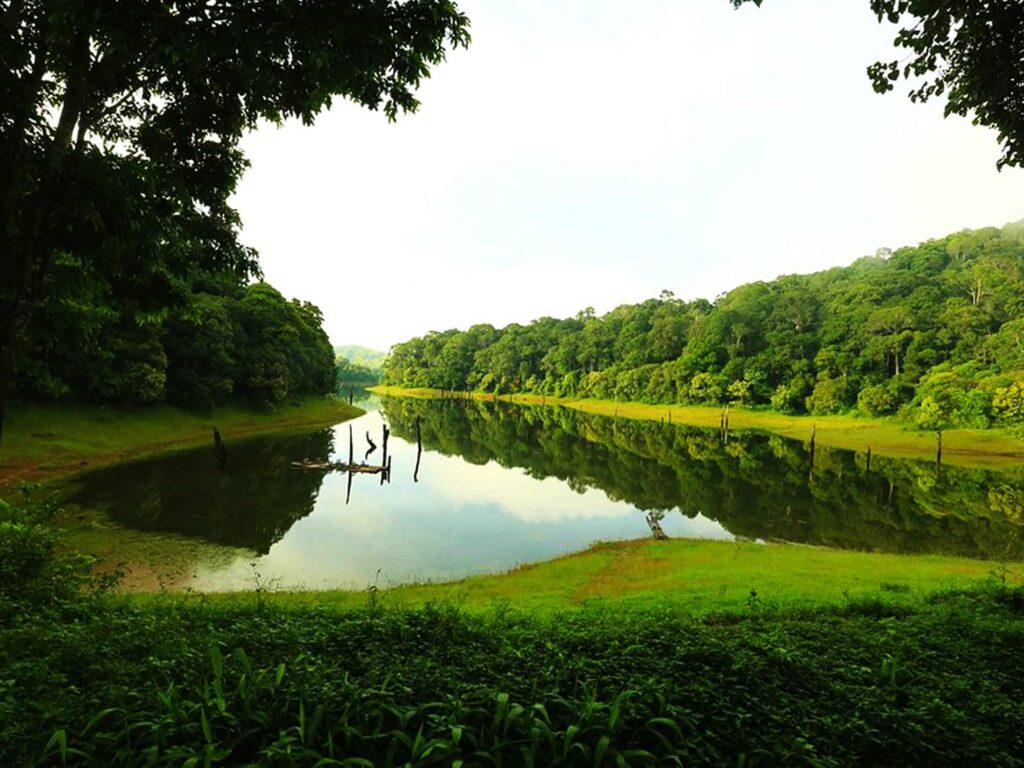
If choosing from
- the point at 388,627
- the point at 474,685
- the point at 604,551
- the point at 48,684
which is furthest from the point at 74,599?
the point at 604,551

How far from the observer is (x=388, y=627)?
5.40 m

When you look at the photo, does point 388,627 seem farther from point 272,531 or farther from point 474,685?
point 272,531

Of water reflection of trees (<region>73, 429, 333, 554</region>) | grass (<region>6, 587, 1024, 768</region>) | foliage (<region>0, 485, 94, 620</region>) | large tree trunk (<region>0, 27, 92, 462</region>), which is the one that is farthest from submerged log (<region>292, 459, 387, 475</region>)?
large tree trunk (<region>0, 27, 92, 462</region>)

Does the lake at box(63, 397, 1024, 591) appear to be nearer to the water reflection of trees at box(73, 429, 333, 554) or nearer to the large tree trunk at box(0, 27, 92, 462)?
the water reflection of trees at box(73, 429, 333, 554)

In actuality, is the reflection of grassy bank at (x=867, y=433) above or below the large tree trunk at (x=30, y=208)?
below

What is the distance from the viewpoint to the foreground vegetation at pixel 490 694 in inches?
119

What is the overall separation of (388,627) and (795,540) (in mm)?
21295

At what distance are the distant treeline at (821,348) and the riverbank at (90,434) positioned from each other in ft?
202

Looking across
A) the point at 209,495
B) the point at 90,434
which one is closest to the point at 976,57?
the point at 209,495

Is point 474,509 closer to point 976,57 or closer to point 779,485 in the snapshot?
point 779,485

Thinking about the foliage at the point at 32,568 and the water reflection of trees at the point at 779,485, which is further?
the water reflection of trees at the point at 779,485

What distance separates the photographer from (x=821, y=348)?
74.0m

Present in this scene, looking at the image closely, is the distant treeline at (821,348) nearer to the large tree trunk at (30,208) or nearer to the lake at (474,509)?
the lake at (474,509)

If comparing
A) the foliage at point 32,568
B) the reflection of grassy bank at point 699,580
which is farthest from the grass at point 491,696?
the reflection of grassy bank at point 699,580
